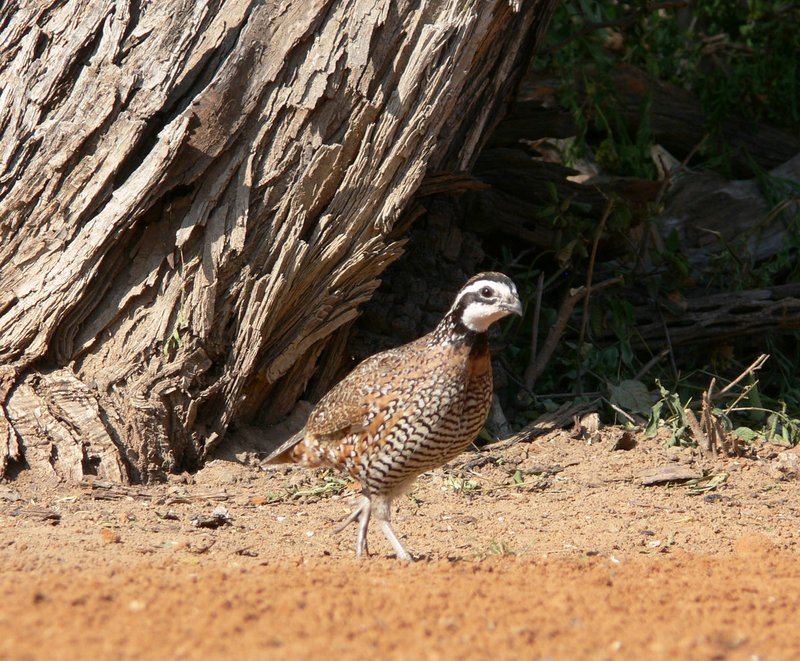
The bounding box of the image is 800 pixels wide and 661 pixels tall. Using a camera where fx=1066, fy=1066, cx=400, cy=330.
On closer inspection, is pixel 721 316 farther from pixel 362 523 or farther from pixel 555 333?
pixel 362 523

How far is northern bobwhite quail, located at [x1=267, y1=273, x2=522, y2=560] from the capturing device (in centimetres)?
562

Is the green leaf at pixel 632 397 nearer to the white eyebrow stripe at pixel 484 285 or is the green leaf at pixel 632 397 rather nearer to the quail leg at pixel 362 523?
the white eyebrow stripe at pixel 484 285

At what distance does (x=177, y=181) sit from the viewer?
6.79m

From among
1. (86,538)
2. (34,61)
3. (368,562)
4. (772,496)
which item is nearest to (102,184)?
(34,61)

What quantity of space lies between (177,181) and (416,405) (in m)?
2.33

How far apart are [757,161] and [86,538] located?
27.0 ft

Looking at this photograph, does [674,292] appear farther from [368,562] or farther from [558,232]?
[368,562]

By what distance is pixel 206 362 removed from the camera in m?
7.20

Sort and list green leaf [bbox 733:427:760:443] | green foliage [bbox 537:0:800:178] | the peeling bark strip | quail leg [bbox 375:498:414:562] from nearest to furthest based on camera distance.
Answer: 1. quail leg [bbox 375:498:414:562]
2. the peeling bark strip
3. green leaf [bbox 733:427:760:443]
4. green foliage [bbox 537:0:800:178]

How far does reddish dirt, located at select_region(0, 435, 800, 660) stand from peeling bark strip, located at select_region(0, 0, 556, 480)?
58 centimetres

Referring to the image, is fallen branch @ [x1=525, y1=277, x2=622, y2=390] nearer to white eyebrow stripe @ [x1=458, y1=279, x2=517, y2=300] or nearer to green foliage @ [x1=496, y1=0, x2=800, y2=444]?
green foliage @ [x1=496, y1=0, x2=800, y2=444]

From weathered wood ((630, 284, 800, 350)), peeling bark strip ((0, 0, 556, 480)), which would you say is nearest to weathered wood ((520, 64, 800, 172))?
weathered wood ((630, 284, 800, 350))

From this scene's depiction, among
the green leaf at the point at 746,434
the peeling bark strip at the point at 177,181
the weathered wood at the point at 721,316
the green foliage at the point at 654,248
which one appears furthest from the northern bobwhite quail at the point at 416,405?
the weathered wood at the point at 721,316

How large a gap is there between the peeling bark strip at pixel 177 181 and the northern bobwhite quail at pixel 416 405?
149cm
